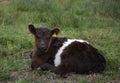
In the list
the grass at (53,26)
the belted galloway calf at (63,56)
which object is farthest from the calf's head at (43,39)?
the grass at (53,26)

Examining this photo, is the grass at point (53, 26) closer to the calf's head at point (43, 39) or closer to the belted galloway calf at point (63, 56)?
the belted galloway calf at point (63, 56)

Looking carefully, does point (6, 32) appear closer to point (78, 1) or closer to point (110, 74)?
point (110, 74)

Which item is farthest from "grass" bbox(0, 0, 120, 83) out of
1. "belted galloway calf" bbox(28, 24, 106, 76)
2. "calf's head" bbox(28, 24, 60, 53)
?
"calf's head" bbox(28, 24, 60, 53)

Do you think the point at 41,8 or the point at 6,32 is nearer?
the point at 6,32

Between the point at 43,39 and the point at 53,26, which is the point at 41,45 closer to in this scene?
the point at 43,39

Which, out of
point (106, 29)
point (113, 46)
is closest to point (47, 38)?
point (113, 46)

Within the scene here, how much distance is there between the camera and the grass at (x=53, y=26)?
356 inches

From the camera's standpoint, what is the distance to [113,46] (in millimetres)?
11656

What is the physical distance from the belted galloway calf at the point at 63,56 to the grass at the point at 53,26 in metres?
0.17

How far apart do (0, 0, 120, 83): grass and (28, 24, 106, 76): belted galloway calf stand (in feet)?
0.57

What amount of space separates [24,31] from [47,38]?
374 cm

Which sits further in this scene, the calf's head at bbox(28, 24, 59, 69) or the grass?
the calf's head at bbox(28, 24, 59, 69)

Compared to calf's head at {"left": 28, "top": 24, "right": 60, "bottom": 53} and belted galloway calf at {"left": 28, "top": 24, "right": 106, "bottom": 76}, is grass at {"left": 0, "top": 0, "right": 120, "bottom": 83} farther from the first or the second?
calf's head at {"left": 28, "top": 24, "right": 60, "bottom": 53}

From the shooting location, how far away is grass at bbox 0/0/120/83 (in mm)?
9047
